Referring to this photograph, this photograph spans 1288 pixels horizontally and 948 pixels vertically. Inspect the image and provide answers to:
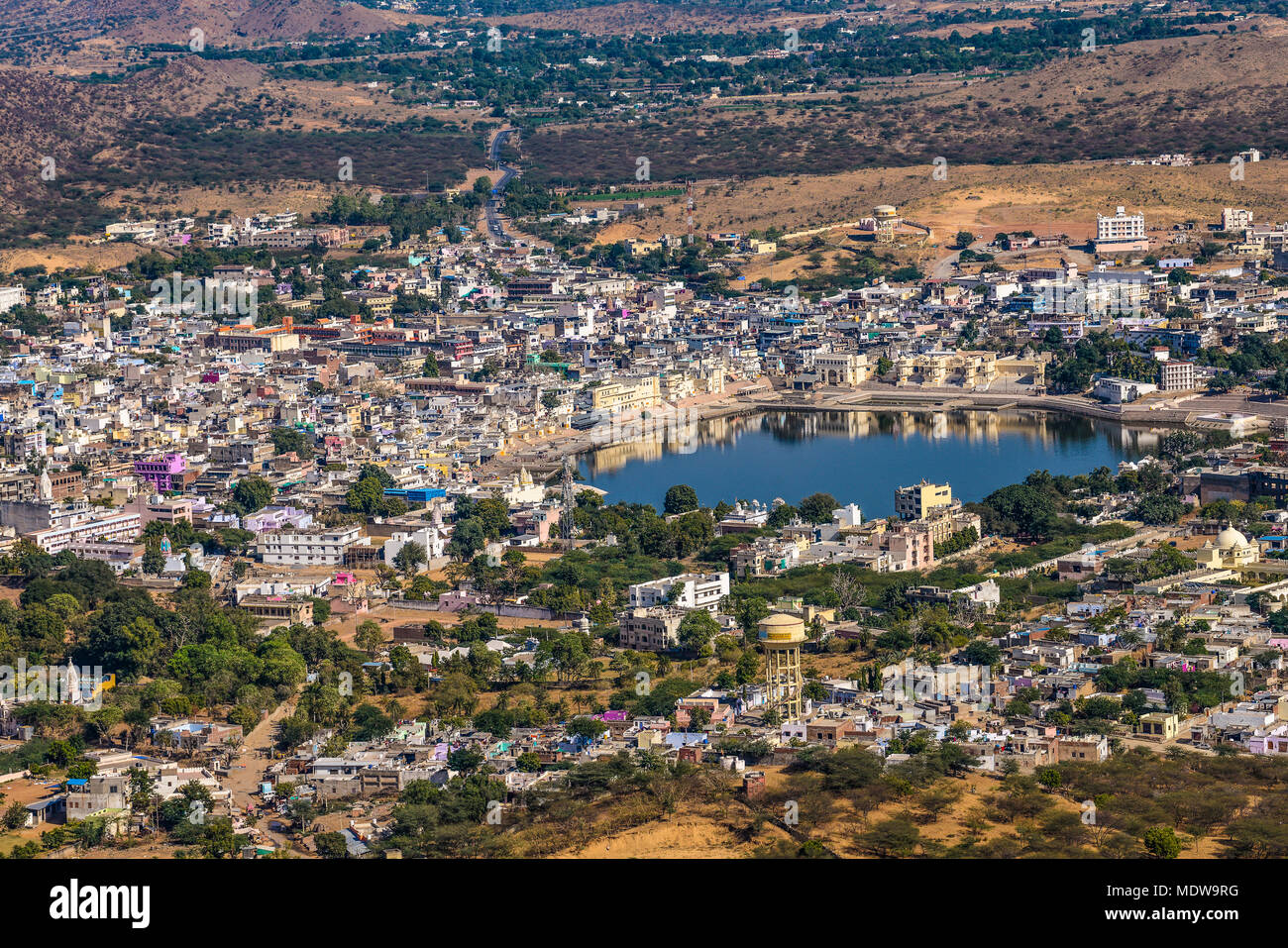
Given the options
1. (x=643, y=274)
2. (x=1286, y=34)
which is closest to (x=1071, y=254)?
(x=643, y=274)

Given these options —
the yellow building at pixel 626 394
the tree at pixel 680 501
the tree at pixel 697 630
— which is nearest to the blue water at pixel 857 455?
the tree at pixel 680 501

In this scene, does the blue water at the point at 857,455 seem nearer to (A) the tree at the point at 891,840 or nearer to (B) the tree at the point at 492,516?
(B) the tree at the point at 492,516

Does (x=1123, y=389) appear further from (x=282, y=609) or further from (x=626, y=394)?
(x=282, y=609)

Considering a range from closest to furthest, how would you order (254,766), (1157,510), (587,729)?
(587,729), (254,766), (1157,510)

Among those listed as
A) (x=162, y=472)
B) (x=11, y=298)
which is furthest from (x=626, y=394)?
(x=11, y=298)

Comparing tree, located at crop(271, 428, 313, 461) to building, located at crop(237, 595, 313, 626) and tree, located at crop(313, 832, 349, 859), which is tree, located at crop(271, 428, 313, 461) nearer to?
building, located at crop(237, 595, 313, 626)

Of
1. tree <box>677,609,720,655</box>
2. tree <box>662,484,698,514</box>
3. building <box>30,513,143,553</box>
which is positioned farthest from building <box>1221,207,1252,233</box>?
tree <box>677,609,720,655</box>
